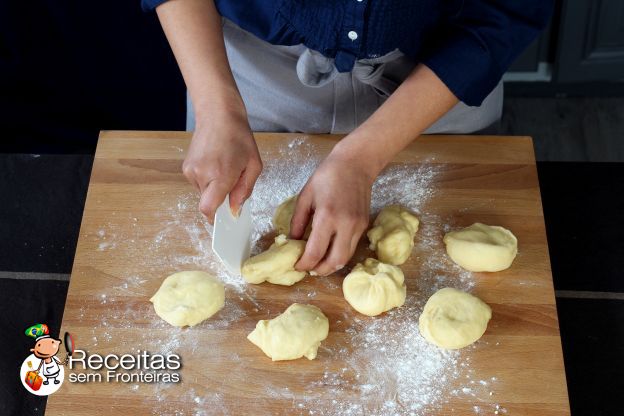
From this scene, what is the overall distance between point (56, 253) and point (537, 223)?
3.19ft

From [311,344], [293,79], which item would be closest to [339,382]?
[311,344]

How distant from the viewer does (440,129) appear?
152 cm

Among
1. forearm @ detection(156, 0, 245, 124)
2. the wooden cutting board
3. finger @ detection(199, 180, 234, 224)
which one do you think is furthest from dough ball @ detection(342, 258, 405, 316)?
forearm @ detection(156, 0, 245, 124)

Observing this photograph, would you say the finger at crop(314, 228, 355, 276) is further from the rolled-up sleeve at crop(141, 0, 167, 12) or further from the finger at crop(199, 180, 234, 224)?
the rolled-up sleeve at crop(141, 0, 167, 12)

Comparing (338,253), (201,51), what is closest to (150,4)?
(201,51)

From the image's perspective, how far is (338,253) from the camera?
122cm

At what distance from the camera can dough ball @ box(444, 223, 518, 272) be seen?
1.26 meters

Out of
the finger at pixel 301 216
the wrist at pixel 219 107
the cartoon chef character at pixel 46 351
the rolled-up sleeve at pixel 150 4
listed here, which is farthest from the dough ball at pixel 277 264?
the rolled-up sleeve at pixel 150 4

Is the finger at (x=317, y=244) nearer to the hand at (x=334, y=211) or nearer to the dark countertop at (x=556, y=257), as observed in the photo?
the hand at (x=334, y=211)

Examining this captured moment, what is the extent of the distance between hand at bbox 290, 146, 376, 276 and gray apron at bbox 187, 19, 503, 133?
0.25 metres

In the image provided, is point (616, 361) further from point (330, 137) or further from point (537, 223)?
point (330, 137)

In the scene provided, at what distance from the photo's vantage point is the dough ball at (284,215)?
4.42ft

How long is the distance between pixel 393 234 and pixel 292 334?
10.5 inches

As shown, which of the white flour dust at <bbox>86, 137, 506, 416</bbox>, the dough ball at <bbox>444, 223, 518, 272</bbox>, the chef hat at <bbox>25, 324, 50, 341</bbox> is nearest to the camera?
the white flour dust at <bbox>86, 137, 506, 416</bbox>
